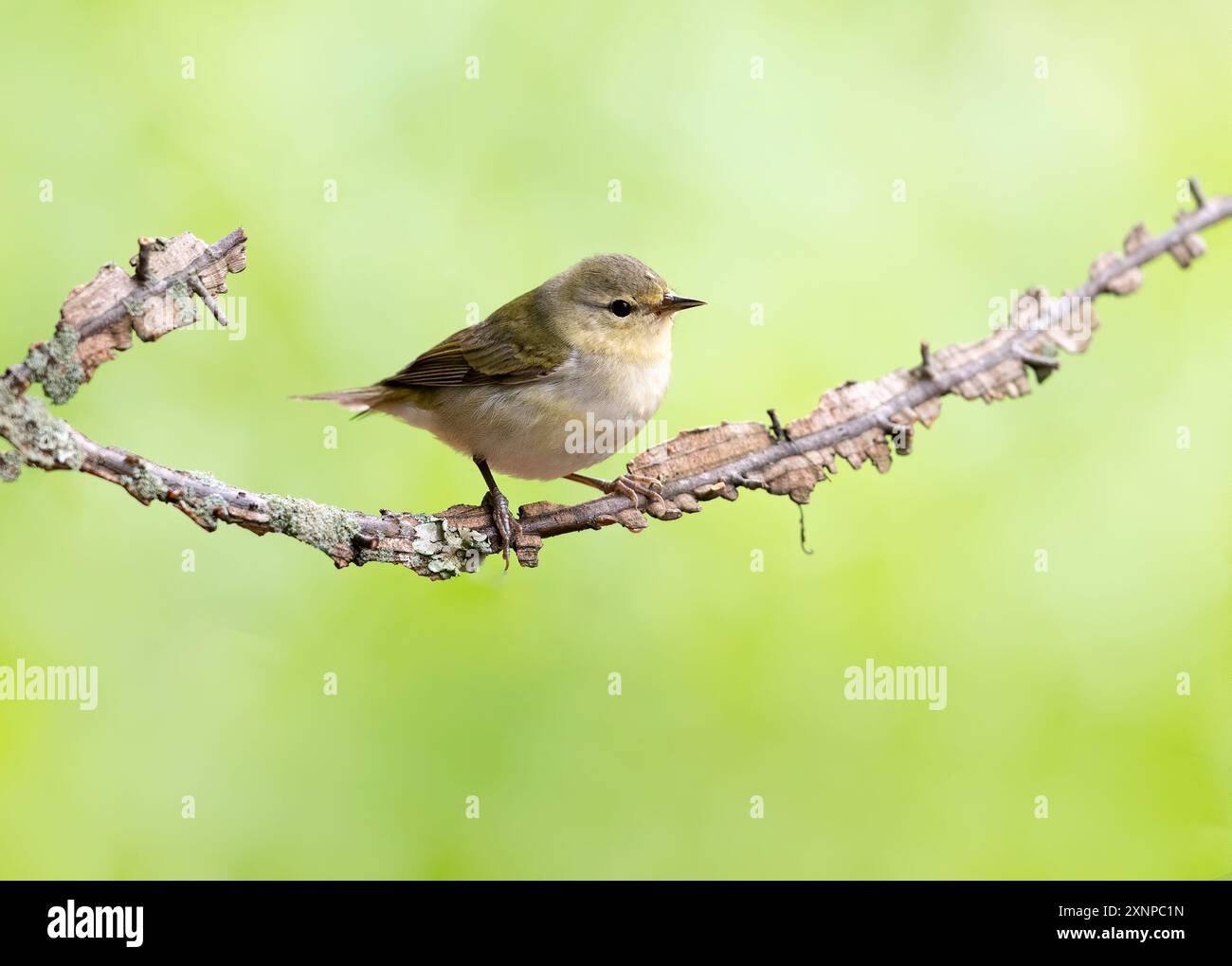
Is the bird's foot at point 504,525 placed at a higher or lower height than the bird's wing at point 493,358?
lower

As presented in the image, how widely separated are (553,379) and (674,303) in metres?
0.36

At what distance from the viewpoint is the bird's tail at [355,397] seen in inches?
118

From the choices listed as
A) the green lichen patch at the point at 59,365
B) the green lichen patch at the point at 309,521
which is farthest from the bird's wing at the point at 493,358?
the green lichen patch at the point at 59,365

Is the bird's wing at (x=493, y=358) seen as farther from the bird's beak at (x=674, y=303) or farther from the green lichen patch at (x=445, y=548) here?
the green lichen patch at (x=445, y=548)

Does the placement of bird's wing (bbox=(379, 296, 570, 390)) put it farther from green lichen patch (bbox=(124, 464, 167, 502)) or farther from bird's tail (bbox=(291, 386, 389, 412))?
green lichen patch (bbox=(124, 464, 167, 502))

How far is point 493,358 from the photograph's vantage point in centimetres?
298

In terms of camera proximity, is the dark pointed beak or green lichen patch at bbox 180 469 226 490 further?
the dark pointed beak

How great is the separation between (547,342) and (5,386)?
4.35ft

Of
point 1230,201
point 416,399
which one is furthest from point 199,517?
point 1230,201

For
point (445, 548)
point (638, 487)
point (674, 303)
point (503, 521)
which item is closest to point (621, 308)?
point (674, 303)

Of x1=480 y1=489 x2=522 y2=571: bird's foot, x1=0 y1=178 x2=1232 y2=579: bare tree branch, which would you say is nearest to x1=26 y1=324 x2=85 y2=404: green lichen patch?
x1=0 y1=178 x2=1232 y2=579: bare tree branch

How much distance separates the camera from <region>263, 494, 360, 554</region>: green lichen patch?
2.15m

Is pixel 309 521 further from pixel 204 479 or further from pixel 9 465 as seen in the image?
pixel 9 465

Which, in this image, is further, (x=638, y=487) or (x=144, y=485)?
(x=638, y=487)
